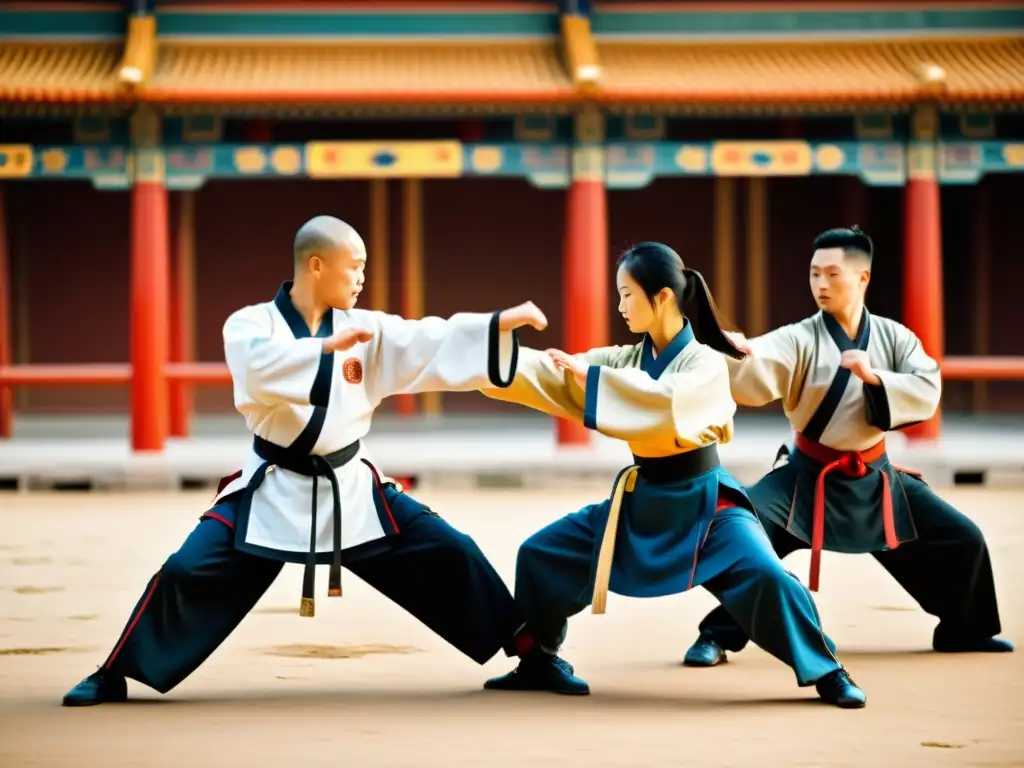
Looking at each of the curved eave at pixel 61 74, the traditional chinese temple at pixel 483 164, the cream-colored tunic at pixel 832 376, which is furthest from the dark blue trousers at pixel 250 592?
the curved eave at pixel 61 74

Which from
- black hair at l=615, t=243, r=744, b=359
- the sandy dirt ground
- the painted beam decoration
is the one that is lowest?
the sandy dirt ground

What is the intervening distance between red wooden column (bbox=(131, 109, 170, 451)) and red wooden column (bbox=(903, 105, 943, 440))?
20.3ft

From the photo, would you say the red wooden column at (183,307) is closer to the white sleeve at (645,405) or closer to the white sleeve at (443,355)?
the white sleeve at (443,355)

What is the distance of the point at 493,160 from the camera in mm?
13734

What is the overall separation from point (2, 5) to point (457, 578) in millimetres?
11382

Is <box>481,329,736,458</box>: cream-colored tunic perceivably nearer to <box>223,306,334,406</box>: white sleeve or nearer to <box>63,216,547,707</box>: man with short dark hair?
<box>63,216,547,707</box>: man with short dark hair

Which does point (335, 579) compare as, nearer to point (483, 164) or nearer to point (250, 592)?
point (250, 592)

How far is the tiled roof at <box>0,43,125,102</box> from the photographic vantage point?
1290cm

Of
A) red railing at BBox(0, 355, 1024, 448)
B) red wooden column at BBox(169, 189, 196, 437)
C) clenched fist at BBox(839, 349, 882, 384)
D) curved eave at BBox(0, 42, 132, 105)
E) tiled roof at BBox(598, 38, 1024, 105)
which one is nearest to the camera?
clenched fist at BBox(839, 349, 882, 384)

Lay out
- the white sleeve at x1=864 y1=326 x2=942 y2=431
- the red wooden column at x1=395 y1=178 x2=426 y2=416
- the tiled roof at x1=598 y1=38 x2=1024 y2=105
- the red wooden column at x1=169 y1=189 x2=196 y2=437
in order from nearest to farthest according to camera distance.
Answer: the white sleeve at x1=864 y1=326 x2=942 y2=431 → the tiled roof at x1=598 y1=38 x2=1024 y2=105 → the red wooden column at x1=169 y1=189 x2=196 y2=437 → the red wooden column at x1=395 y1=178 x2=426 y2=416

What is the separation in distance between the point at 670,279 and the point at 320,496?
1.22 m

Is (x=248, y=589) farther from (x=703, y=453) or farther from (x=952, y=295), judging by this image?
(x=952, y=295)

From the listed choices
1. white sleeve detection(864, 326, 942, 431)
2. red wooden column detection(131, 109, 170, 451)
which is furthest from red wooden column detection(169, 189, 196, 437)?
white sleeve detection(864, 326, 942, 431)

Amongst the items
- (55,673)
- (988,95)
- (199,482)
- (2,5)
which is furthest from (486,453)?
(55,673)
